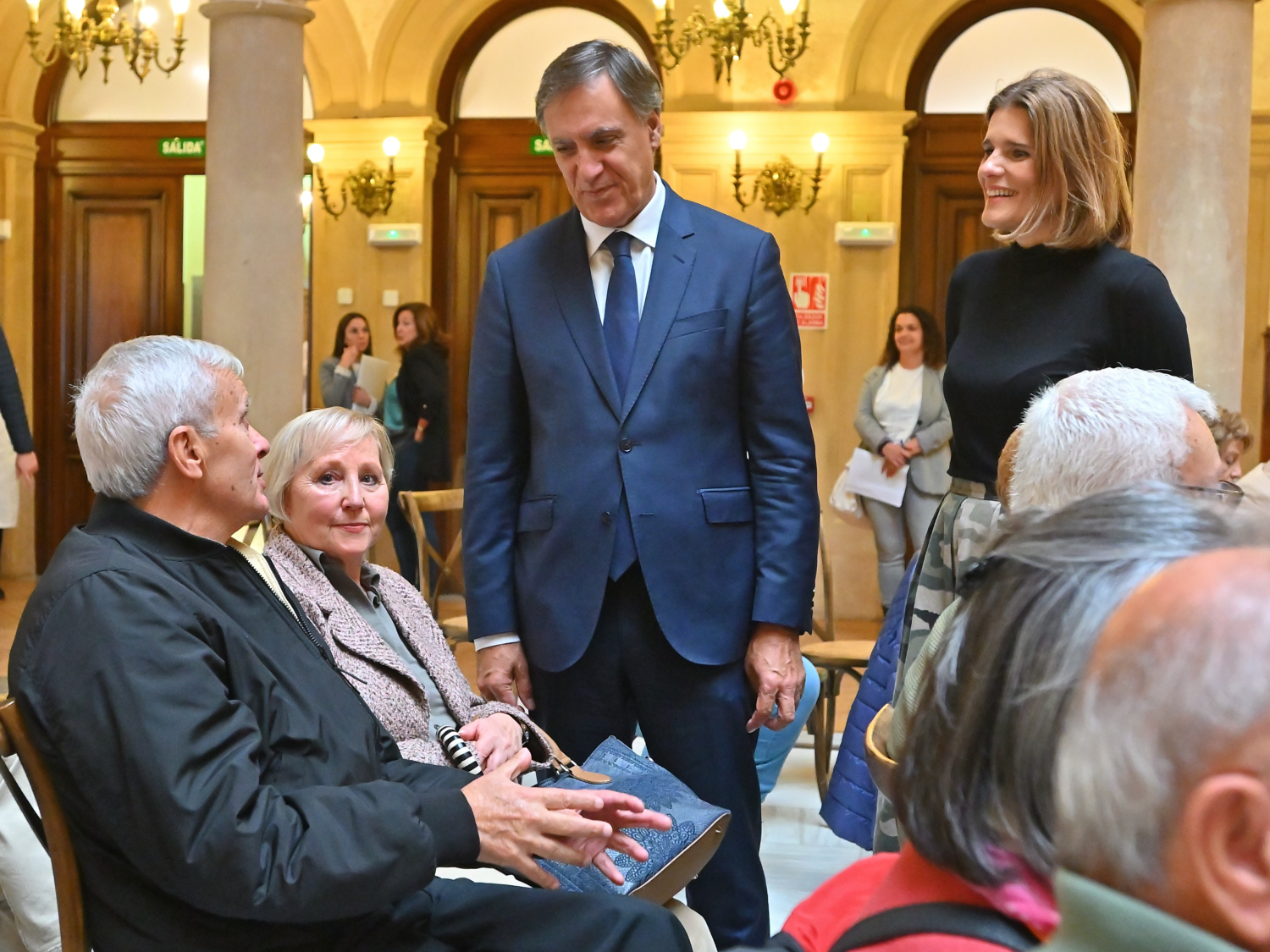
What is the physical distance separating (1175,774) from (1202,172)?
5101mm

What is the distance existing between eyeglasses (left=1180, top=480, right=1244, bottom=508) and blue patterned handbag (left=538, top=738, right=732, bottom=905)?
0.86 meters

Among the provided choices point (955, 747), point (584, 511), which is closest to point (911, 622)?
point (584, 511)

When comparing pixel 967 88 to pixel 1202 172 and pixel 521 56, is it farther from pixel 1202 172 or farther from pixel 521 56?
pixel 1202 172

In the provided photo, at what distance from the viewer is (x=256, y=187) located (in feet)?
20.0

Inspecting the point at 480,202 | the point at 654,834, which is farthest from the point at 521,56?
the point at 654,834

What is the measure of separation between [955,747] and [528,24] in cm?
957

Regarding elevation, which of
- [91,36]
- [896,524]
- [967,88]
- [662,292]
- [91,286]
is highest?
[967,88]

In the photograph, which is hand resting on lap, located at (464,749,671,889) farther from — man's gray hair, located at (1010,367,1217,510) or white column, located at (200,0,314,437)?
white column, located at (200,0,314,437)

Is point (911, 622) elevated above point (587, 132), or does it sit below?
below

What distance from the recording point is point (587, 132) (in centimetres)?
237

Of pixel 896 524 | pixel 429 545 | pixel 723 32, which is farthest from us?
pixel 896 524

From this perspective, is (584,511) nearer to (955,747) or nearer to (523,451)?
(523,451)

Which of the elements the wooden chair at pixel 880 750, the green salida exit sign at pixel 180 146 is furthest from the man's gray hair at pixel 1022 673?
the green salida exit sign at pixel 180 146

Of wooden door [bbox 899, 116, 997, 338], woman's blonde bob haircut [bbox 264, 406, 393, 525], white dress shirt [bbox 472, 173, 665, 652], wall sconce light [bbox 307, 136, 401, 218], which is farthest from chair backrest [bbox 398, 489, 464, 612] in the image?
wooden door [bbox 899, 116, 997, 338]
